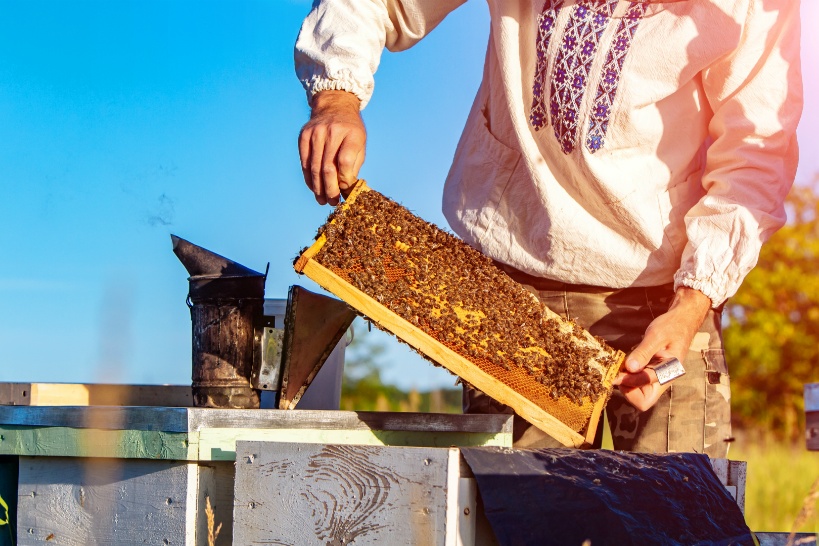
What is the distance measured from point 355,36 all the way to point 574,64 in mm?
862

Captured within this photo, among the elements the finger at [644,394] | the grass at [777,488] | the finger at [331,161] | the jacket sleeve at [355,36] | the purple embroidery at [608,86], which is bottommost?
the grass at [777,488]

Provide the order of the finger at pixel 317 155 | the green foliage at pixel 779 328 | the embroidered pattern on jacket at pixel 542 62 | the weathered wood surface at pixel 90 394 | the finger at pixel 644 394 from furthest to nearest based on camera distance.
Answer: the green foliage at pixel 779 328 → the weathered wood surface at pixel 90 394 → the embroidered pattern on jacket at pixel 542 62 → the finger at pixel 317 155 → the finger at pixel 644 394

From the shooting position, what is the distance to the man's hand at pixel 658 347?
2.89 meters

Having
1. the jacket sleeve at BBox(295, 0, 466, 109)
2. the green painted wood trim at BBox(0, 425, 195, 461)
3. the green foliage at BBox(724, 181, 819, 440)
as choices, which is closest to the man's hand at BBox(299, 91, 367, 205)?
the jacket sleeve at BBox(295, 0, 466, 109)

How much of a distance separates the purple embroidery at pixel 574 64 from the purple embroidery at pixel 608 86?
6 cm

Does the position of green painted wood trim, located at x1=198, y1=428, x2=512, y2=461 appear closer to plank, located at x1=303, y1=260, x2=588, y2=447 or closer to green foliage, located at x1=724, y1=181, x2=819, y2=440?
plank, located at x1=303, y1=260, x2=588, y2=447

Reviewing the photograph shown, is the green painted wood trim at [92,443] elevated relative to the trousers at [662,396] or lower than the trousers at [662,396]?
lower

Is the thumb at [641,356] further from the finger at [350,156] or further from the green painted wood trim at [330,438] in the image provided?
the finger at [350,156]

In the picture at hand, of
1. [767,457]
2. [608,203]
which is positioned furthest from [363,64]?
[767,457]

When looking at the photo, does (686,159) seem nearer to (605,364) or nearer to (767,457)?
(605,364)

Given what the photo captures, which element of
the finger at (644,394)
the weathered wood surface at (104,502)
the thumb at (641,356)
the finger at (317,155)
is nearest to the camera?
the weathered wood surface at (104,502)

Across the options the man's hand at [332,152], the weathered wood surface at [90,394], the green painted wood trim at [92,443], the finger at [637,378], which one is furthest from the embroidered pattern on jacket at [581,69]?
the weathered wood surface at [90,394]

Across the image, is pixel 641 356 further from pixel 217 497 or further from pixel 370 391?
pixel 370 391

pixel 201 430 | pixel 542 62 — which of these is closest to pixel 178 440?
pixel 201 430
